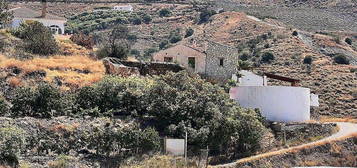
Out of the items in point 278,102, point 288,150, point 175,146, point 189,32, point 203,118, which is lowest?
point 189,32

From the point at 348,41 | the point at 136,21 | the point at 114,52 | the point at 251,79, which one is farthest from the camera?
the point at 136,21

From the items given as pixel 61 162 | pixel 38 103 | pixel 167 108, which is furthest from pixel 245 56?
pixel 61 162

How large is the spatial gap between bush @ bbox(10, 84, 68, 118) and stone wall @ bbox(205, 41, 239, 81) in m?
15.0

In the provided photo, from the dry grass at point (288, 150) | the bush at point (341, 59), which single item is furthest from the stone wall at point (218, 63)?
the bush at point (341, 59)

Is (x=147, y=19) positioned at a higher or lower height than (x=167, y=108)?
lower

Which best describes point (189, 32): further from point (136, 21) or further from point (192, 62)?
point (192, 62)

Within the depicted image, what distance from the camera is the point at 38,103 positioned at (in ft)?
113

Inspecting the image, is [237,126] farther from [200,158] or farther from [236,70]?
[236,70]

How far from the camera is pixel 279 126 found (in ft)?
132

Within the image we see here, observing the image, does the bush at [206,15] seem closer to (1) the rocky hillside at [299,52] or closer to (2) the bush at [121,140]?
(1) the rocky hillside at [299,52]

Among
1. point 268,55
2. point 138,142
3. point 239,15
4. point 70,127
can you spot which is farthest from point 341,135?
point 239,15

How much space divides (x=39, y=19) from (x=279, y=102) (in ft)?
87.3

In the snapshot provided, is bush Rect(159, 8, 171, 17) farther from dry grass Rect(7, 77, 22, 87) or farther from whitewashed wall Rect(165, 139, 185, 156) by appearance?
whitewashed wall Rect(165, 139, 185, 156)

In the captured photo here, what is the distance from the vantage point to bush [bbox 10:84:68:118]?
1352 inches
